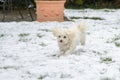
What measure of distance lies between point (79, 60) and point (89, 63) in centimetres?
20

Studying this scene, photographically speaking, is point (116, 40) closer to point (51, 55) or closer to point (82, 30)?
point (82, 30)

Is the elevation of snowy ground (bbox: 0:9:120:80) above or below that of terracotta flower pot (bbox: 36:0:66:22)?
above

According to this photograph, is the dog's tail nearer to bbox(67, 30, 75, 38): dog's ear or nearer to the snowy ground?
the snowy ground

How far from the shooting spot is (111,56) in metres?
5.79

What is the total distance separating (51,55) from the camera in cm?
591

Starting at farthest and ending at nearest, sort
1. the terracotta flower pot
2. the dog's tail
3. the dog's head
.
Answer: the terracotta flower pot
the dog's tail
the dog's head

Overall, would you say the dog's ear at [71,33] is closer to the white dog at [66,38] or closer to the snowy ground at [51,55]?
the white dog at [66,38]

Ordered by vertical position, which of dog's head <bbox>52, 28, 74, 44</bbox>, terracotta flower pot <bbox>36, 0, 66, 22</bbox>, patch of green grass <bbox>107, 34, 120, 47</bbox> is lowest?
terracotta flower pot <bbox>36, 0, 66, 22</bbox>

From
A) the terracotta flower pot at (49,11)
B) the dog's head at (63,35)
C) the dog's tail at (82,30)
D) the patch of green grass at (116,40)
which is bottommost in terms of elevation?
the terracotta flower pot at (49,11)

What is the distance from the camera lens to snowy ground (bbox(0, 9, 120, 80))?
4734 millimetres

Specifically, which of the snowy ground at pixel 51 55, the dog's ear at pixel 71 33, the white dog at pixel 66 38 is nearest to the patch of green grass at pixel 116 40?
the snowy ground at pixel 51 55

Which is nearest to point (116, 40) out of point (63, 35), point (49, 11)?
point (63, 35)

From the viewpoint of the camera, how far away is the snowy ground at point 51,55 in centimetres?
473

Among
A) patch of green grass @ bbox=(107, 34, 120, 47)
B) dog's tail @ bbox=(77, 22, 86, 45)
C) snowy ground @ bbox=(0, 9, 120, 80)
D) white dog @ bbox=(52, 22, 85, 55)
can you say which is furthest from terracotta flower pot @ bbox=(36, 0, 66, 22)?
white dog @ bbox=(52, 22, 85, 55)
